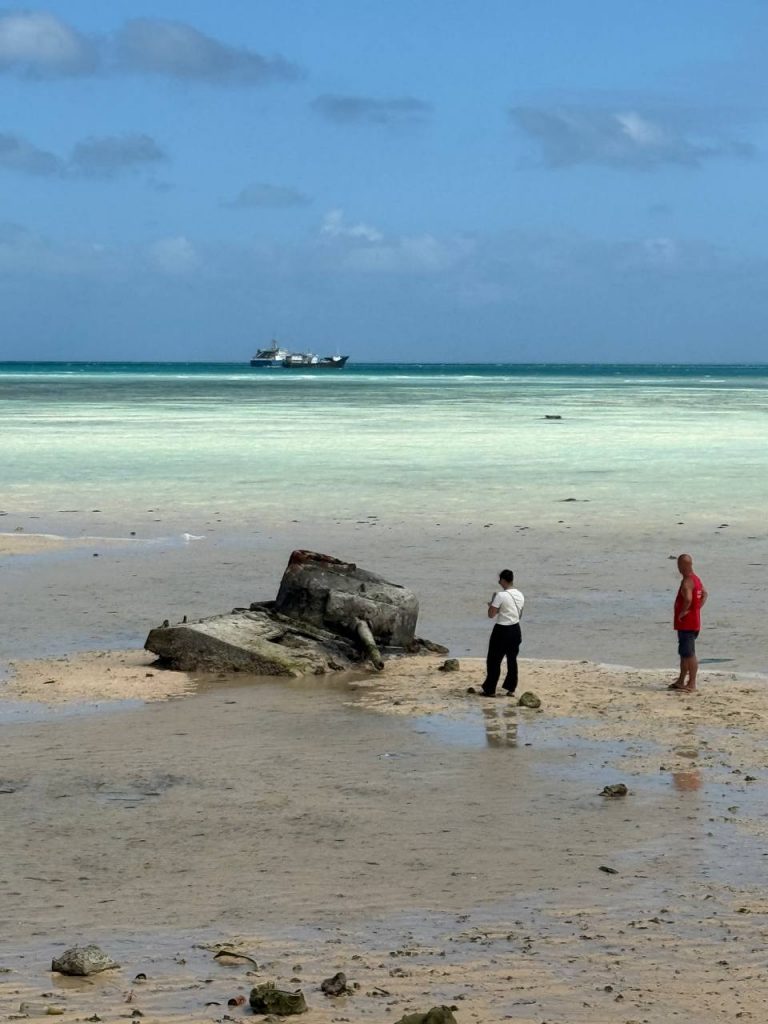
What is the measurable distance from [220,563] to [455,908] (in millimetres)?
12680

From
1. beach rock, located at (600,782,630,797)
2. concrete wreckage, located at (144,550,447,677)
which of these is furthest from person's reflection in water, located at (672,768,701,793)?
concrete wreckage, located at (144,550,447,677)

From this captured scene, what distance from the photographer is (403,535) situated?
908 inches

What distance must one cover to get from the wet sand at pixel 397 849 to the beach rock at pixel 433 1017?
329 mm

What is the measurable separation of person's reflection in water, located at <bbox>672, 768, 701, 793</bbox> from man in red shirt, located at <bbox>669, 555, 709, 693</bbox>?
2.39m

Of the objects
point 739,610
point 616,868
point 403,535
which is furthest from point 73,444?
point 616,868

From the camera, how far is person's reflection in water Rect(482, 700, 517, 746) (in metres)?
11.2

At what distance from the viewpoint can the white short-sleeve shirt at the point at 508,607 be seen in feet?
41.8

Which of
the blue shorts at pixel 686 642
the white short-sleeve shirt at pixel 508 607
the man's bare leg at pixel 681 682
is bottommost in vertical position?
the man's bare leg at pixel 681 682

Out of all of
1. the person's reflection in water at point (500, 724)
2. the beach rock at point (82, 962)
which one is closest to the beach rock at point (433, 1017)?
the beach rock at point (82, 962)

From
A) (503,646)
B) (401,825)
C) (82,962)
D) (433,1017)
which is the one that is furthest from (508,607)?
(433,1017)

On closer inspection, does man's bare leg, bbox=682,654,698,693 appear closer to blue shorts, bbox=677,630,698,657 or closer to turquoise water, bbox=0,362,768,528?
blue shorts, bbox=677,630,698,657

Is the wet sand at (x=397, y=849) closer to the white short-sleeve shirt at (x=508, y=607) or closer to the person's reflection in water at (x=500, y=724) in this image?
the person's reflection in water at (x=500, y=724)

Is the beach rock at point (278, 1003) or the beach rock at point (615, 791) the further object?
the beach rock at point (615, 791)

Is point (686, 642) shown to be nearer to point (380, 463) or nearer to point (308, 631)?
point (308, 631)
